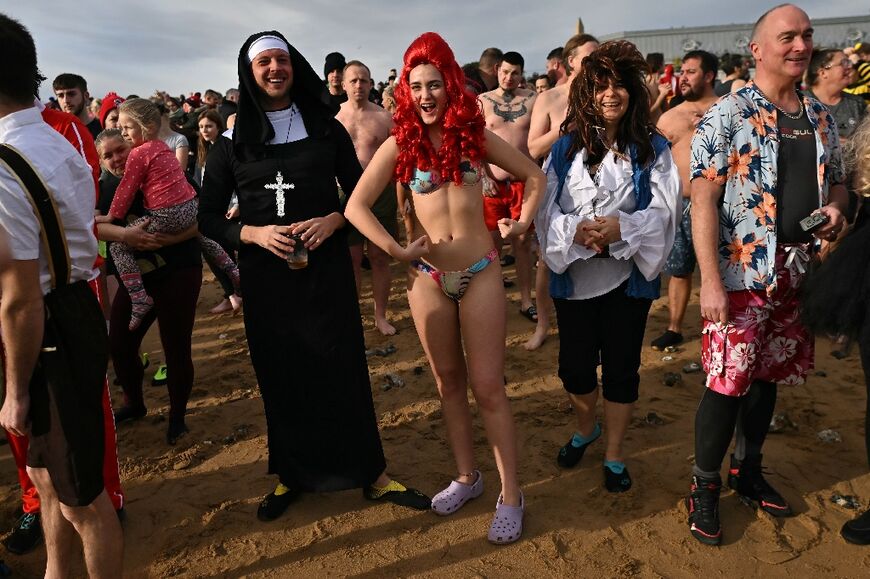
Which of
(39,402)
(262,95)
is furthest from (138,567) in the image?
(262,95)

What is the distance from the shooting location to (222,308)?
731 cm

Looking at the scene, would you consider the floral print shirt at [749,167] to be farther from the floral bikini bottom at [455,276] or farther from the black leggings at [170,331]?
the black leggings at [170,331]

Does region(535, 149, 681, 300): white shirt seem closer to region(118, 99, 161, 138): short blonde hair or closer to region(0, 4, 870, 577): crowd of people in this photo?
region(0, 4, 870, 577): crowd of people

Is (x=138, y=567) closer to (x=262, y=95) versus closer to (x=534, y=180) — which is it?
(x=262, y=95)

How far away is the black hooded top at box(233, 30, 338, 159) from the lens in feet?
9.58

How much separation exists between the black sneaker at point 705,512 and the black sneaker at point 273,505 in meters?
2.18

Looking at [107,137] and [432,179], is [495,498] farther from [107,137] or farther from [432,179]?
[107,137]

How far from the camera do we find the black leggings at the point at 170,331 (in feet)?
13.0

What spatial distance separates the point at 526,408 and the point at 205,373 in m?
2.94

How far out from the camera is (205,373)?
18.1 ft

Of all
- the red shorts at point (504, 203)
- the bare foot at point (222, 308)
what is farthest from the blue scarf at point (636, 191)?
the bare foot at point (222, 308)

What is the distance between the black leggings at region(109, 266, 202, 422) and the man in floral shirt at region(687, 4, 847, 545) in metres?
3.11

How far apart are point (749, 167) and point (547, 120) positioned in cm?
282

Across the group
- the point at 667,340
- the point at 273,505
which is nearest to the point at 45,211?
the point at 273,505
